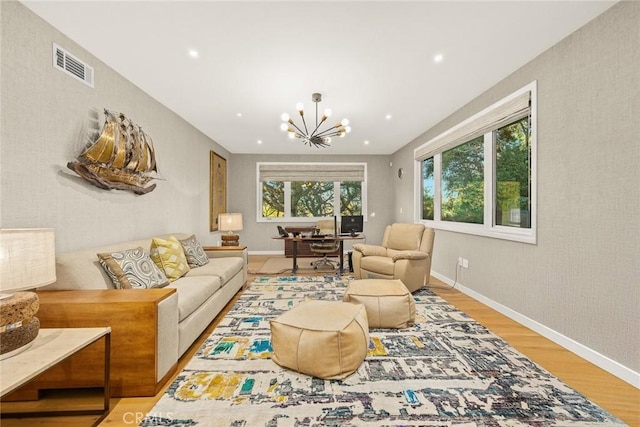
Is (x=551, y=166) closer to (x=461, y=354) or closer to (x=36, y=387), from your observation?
(x=461, y=354)

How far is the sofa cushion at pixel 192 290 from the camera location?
2154 mm

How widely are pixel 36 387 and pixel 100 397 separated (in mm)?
372

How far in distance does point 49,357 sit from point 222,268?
1.92m

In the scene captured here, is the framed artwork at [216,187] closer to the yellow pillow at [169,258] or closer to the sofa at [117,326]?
the yellow pillow at [169,258]

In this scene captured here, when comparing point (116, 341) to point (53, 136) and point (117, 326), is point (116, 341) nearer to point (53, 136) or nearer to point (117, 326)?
point (117, 326)

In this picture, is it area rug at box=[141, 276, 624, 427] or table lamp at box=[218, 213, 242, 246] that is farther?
table lamp at box=[218, 213, 242, 246]

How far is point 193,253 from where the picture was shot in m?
3.33

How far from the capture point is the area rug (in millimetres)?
1514

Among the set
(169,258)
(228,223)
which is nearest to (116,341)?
(169,258)

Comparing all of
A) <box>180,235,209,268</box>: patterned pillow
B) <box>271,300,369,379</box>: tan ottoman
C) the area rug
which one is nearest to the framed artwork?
<box>180,235,209,268</box>: patterned pillow

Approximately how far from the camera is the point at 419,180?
5.48 meters

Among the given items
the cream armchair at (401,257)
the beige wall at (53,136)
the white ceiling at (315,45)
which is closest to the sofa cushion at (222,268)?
the beige wall at (53,136)

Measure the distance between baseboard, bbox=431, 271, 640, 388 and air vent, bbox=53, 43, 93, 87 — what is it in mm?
4647

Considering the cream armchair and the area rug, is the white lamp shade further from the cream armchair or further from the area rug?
the cream armchair
